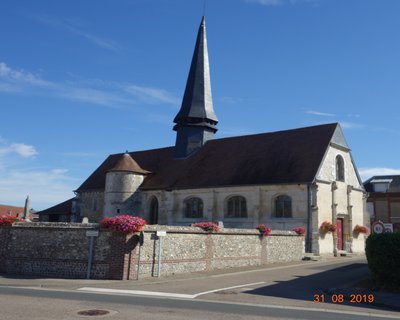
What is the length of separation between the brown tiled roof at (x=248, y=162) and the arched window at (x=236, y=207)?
1.22m

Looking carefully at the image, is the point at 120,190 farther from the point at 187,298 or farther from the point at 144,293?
the point at 187,298

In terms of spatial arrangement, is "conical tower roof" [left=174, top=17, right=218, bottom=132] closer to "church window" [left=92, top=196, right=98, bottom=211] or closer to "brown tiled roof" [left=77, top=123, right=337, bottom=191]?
"brown tiled roof" [left=77, top=123, right=337, bottom=191]

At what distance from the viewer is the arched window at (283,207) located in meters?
28.4

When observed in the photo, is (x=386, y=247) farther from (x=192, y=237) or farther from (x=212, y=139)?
(x=212, y=139)

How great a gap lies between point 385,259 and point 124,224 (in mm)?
8741

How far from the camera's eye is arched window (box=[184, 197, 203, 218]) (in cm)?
3253

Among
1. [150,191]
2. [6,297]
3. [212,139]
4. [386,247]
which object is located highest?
[212,139]

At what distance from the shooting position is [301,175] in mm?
27875

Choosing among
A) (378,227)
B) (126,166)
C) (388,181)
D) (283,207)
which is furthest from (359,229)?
(388,181)

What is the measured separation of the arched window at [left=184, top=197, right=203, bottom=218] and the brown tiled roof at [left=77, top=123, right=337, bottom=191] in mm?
1229

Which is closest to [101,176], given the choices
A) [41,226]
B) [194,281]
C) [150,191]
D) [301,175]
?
[150,191]

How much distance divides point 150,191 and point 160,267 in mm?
19554

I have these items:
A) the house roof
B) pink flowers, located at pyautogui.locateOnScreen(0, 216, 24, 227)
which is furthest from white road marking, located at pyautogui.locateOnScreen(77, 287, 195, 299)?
the house roof

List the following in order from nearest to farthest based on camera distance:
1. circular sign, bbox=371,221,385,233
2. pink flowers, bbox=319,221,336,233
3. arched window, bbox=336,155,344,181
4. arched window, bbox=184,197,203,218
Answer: circular sign, bbox=371,221,385,233
pink flowers, bbox=319,221,336,233
arched window, bbox=336,155,344,181
arched window, bbox=184,197,203,218
